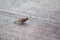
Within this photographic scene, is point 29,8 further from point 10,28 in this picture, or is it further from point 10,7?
point 10,28

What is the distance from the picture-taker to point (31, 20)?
1.19 meters

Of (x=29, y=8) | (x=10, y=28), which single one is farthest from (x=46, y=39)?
(x=29, y=8)

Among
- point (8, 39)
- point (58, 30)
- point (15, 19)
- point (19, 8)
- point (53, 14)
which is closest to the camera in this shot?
point (8, 39)

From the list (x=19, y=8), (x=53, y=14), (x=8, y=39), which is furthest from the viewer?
(x=19, y=8)

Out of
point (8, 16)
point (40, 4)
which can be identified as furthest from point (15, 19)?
point (40, 4)

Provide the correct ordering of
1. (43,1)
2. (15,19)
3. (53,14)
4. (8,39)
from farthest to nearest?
(43,1) → (53,14) → (15,19) → (8,39)

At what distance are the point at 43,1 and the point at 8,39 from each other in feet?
3.31

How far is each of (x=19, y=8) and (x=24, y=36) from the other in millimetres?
620

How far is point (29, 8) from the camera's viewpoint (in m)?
1.52

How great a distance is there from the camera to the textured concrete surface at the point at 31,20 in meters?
0.94

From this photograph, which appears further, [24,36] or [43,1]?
[43,1]

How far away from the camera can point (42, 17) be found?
4.14 feet

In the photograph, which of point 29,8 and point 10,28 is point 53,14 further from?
point 10,28

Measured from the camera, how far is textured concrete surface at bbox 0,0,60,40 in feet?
3.07
